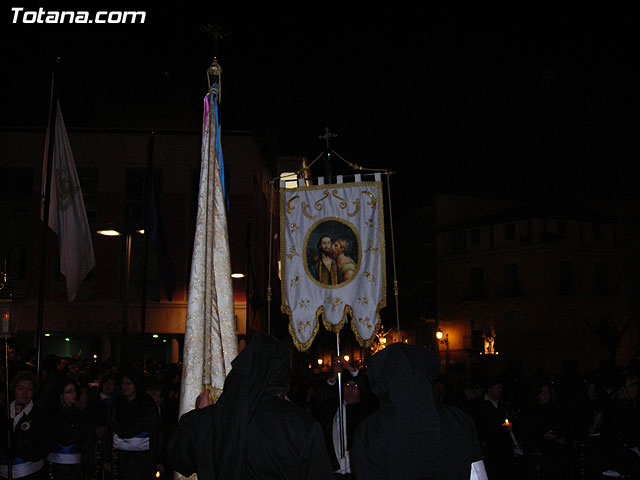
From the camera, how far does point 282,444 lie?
3965mm

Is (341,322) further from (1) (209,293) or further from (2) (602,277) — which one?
(2) (602,277)

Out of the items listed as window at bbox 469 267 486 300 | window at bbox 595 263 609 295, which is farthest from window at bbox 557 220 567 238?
window at bbox 469 267 486 300

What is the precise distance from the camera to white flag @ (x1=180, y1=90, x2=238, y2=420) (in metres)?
5.99

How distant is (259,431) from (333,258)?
17.8ft

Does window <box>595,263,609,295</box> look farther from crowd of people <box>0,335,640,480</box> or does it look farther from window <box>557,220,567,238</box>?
crowd of people <box>0,335,640,480</box>

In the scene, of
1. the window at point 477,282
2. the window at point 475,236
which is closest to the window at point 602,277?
the window at point 477,282

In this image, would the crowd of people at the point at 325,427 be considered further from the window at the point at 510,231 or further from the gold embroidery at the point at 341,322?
the window at the point at 510,231

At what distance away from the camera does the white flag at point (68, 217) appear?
971 centimetres

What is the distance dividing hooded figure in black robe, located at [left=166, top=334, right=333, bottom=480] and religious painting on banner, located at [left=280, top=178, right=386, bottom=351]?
5.01 metres

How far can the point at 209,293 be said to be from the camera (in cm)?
617

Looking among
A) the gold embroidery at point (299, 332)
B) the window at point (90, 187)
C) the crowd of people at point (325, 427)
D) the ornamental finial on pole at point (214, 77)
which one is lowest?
the crowd of people at point (325, 427)

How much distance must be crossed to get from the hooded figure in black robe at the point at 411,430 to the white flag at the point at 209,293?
83.8 inches

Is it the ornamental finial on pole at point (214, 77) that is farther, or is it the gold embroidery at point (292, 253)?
the gold embroidery at point (292, 253)

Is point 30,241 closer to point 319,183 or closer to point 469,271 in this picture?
point 319,183
